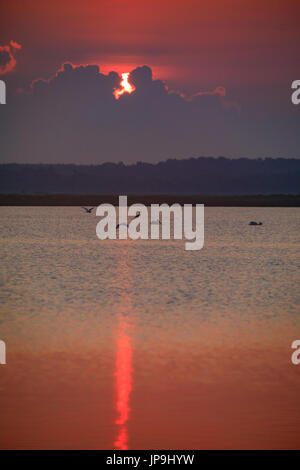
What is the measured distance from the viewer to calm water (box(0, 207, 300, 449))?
9492 millimetres

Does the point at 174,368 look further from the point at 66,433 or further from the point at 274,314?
the point at 274,314

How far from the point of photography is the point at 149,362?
43.3 feet

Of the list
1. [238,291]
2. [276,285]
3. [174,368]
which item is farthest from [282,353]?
[276,285]

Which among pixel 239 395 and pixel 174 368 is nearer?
pixel 239 395

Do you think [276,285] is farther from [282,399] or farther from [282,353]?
[282,399]

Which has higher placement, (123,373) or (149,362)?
(149,362)

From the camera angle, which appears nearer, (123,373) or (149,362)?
(123,373)

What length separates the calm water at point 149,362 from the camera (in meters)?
9.49
